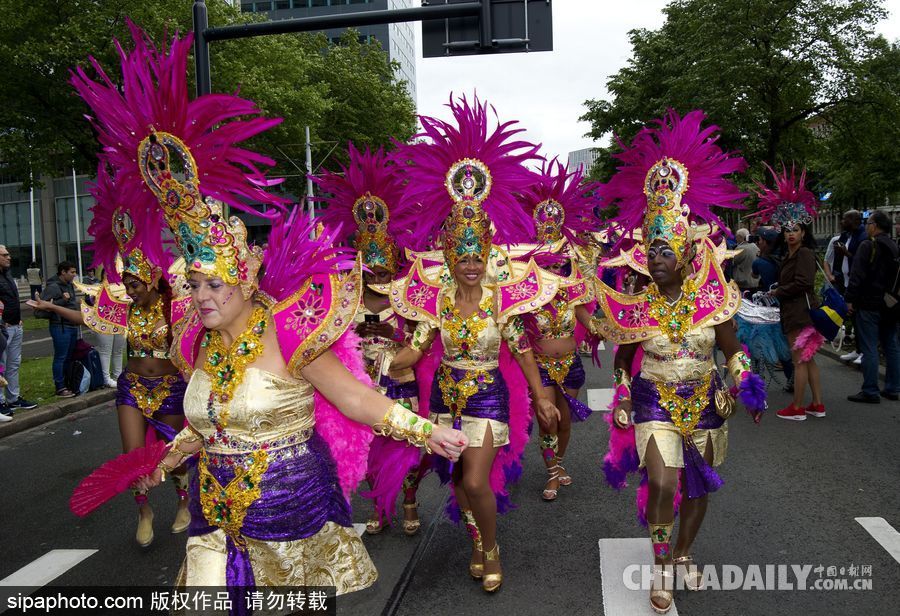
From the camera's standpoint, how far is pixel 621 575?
4.27m

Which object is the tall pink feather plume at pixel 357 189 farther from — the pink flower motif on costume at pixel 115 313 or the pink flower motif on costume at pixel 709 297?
the pink flower motif on costume at pixel 709 297

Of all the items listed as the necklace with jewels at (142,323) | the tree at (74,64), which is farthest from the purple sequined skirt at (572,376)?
the tree at (74,64)

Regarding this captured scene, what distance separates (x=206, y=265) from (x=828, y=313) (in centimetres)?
719

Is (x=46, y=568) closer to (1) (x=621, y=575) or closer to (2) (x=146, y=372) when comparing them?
(2) (x=146, y=372)

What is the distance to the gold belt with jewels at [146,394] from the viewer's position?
4.98 m

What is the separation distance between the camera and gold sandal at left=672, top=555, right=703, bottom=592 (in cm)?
408

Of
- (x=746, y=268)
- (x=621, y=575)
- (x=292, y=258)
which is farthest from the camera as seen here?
(x=746, y=268)

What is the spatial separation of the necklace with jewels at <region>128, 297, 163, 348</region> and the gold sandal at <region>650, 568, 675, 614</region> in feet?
12.4

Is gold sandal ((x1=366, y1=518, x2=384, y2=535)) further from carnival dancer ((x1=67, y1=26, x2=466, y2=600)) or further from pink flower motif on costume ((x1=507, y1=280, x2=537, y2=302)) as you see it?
carnival dancer ((x1=67, y1=26, x2=466, y2=600))

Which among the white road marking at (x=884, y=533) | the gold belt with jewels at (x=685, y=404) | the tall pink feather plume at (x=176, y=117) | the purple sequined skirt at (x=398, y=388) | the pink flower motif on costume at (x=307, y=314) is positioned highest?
the tall pink feather plume at (x=176, y=117)

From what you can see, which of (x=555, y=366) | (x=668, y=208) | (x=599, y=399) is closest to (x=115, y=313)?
(x=555, y=366)

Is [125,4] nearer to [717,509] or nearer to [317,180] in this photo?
[317,180]

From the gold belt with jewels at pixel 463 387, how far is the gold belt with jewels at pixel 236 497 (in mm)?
1773

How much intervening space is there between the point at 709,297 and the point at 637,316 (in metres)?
0.43
